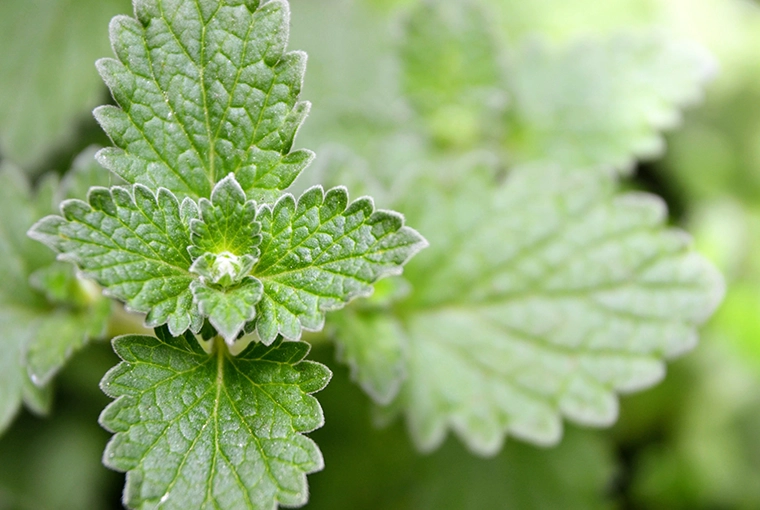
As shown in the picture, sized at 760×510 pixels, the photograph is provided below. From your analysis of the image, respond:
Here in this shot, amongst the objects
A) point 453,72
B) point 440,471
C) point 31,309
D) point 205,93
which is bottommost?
point 440,471

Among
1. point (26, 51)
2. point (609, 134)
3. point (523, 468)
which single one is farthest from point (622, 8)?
point (26, 51)

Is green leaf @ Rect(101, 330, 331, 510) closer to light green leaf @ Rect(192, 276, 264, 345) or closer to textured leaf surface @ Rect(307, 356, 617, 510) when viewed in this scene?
light green leaf @ Rect(192, 276, 264, 345)

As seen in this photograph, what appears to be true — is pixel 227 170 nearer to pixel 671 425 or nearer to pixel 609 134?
pixel 609 134

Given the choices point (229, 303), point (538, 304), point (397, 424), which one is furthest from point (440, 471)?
point (229, 303)

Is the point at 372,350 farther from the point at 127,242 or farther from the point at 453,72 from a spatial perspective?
the point at 453,72

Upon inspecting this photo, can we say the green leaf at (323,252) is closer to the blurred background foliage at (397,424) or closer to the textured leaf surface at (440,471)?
the blurred background foliage at (397,424)

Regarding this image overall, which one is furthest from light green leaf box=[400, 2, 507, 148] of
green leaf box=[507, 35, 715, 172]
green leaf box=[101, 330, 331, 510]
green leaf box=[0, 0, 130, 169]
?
green leaf box=[101, 330, 331, 510]
